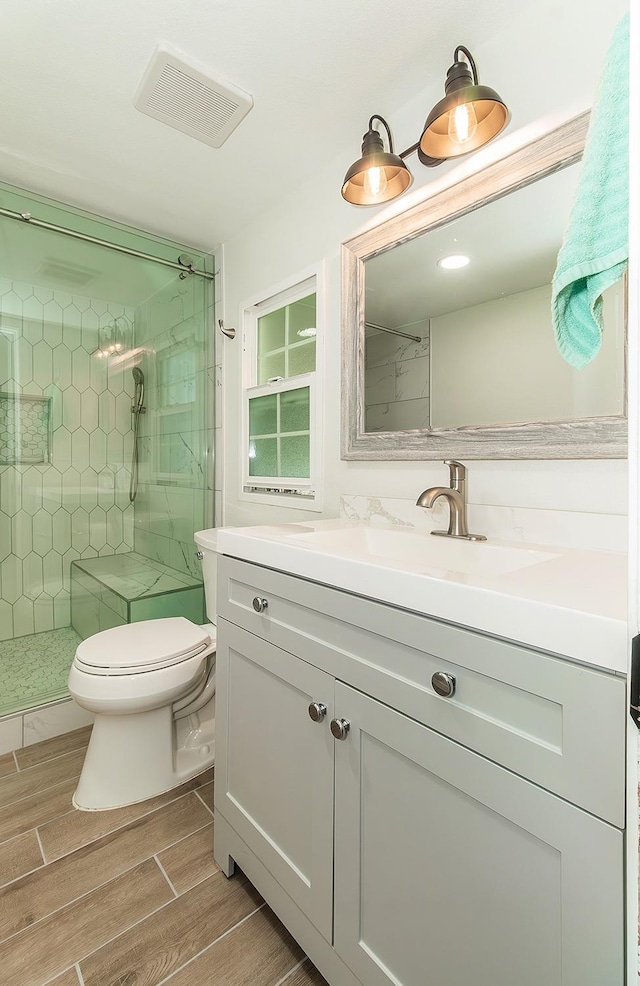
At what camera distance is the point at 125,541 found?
2.55m

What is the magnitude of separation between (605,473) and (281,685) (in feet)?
2.77

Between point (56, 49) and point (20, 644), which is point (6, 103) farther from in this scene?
point (20, 644)

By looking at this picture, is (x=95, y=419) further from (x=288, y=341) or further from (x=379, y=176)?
(x=379, y=176)

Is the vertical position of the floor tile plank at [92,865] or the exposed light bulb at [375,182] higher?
the exposed light bulb at [375,182]

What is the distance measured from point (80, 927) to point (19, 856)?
348mm

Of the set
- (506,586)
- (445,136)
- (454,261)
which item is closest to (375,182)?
(445,136)

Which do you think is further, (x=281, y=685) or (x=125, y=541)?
(x=125, y=541)

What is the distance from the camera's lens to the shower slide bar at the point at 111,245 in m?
1.93

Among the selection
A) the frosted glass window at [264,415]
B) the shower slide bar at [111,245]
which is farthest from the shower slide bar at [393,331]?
the shower slide bar at [111,245]

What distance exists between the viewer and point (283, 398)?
78.0 inches

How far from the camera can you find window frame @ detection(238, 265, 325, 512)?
5.80ft

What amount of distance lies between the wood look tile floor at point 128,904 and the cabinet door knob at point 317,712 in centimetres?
62

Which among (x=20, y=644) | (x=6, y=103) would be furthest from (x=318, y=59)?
(x=20, y=644)

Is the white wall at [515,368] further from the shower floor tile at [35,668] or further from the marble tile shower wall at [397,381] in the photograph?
the shower floor tile at [35,668]
